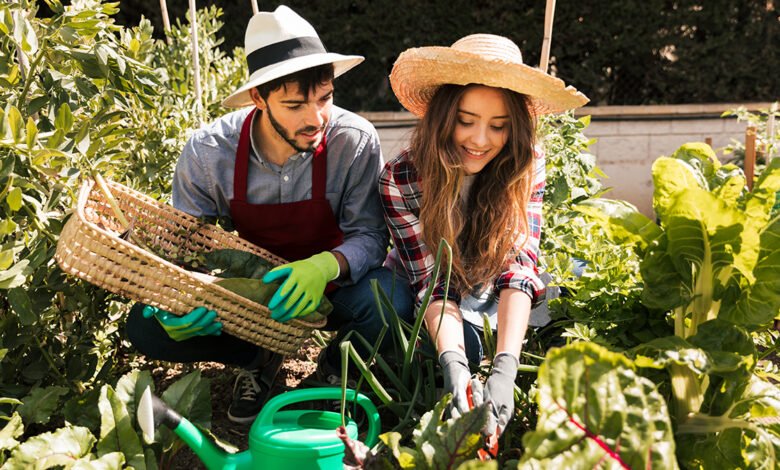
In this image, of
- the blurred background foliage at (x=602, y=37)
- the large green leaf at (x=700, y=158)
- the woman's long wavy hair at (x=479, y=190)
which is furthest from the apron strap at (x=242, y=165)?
the blurred background foliage at (x=602, y=37)

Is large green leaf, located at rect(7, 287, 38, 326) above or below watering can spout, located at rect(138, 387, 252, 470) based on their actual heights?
above

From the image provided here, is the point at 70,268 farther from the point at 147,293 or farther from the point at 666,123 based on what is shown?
the point at 666,123

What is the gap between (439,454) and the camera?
119 centimetres

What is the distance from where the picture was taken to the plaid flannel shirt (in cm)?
185

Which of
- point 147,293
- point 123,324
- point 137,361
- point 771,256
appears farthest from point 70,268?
point 771,256

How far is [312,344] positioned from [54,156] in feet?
3.44

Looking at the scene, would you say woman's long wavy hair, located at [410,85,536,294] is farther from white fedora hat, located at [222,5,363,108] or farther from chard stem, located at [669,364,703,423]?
chard stem, located at [669,364,703,423]

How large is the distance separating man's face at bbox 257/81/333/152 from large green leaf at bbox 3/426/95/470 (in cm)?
80

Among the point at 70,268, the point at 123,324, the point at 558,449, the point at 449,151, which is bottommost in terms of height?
the point at 123,324

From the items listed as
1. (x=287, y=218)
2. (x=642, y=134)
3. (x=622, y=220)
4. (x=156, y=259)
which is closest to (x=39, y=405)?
(x=156, y=259)

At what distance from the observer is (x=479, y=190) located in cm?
A: 188

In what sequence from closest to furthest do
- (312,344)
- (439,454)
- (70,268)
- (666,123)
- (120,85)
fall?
(439,454) → (70,268) → (120,85) → (312,344) → (666,123)

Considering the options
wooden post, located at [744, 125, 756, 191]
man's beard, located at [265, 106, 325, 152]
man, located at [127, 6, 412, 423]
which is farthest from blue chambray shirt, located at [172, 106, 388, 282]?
wooden post, located at [744, 125, 756, 191]

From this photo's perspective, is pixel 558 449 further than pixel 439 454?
No
